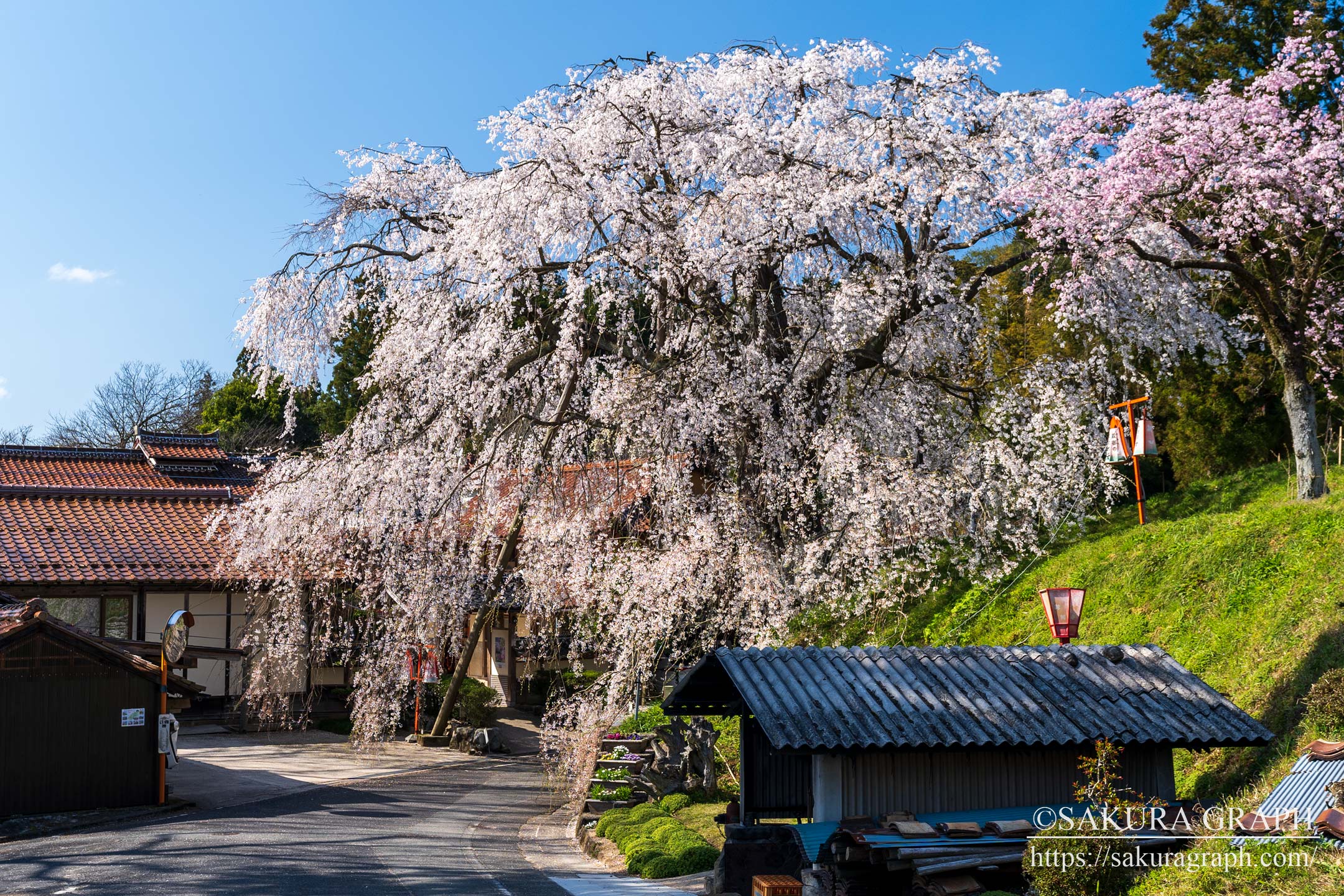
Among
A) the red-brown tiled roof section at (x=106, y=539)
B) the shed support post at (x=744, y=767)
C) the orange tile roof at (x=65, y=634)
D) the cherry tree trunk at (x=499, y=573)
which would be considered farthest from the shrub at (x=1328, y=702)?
the red-brown tiled roof section at (x=106, y=539)

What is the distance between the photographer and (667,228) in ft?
51.5

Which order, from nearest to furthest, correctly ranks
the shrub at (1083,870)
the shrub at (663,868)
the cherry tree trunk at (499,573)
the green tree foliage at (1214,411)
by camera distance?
the shrub at (1083,870)
the shrub at (663,868)
the cherry tree trunk at (499,573)
the green tree foliage at (1214,411)

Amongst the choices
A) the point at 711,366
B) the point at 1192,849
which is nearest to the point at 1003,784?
the point at 1192,849

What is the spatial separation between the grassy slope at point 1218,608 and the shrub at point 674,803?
4680 mm

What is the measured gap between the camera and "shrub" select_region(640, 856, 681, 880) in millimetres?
11047

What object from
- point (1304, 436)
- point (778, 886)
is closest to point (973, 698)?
point (778, 886)

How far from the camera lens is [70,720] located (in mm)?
15797

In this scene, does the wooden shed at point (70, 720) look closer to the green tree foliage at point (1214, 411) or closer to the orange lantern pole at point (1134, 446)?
the orange lantern pole at point (1134, 446)

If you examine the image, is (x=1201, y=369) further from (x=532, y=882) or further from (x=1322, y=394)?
(x=532, y=882)

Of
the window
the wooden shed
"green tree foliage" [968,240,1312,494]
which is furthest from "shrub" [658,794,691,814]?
the window

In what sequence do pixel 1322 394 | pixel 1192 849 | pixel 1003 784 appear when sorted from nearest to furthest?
1. pixel 1192 849
2. pixel 1003 784
3. pixel 1322 394

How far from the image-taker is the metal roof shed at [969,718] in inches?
353

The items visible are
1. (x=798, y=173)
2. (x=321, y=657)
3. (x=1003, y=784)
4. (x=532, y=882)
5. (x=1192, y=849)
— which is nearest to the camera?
(x=1192, y=849)

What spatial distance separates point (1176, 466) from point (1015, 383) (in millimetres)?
8238
